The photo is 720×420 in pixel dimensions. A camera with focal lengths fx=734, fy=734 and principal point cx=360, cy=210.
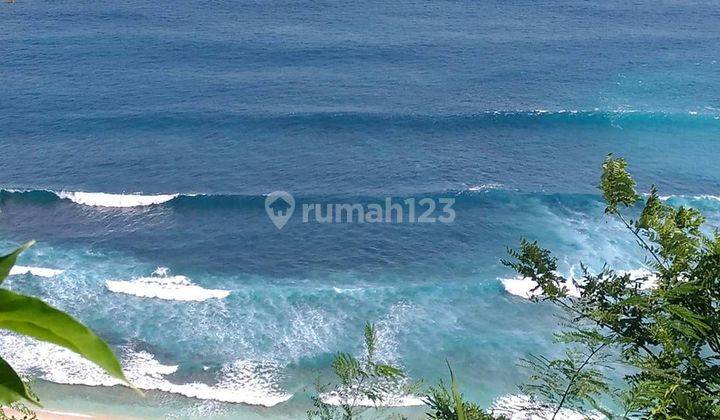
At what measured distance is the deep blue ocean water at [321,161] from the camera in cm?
2445

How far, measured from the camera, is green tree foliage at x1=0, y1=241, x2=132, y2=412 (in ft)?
4.50

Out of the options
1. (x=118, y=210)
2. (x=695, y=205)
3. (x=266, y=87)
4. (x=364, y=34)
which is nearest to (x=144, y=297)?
(x=118, y=210)

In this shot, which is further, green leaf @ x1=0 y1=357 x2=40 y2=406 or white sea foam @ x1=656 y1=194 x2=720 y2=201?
white sea foam @ x1=656 y1=194 x2=720 y2=201

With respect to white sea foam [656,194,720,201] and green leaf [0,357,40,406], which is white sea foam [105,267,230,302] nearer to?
white sea foam [656,194,720,201]

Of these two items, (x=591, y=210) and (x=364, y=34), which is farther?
(x=364, y=34)

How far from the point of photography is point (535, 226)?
3055 centimetres

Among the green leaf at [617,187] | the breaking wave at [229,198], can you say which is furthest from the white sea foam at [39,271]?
the green leaf at [617,187]

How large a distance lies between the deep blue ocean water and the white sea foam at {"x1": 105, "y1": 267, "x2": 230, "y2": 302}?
0.11 m

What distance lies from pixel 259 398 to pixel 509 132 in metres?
21.3

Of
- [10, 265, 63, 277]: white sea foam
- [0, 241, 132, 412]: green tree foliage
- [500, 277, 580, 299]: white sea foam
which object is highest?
[0, 241, 132, 412]: green tree foliage

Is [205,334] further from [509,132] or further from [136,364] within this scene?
[509,132]

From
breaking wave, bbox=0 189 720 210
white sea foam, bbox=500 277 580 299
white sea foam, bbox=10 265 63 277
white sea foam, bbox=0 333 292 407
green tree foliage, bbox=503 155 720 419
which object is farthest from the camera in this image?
breaking wave, bbox=0 189 720 210

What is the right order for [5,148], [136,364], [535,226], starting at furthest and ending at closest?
[5,148] < [535,226] < [136,364]

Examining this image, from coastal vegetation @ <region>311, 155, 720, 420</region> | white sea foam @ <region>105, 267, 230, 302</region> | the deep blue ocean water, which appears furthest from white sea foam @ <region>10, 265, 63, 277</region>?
coastal vegetation @ <region>311, 155, 720, 420</region>
